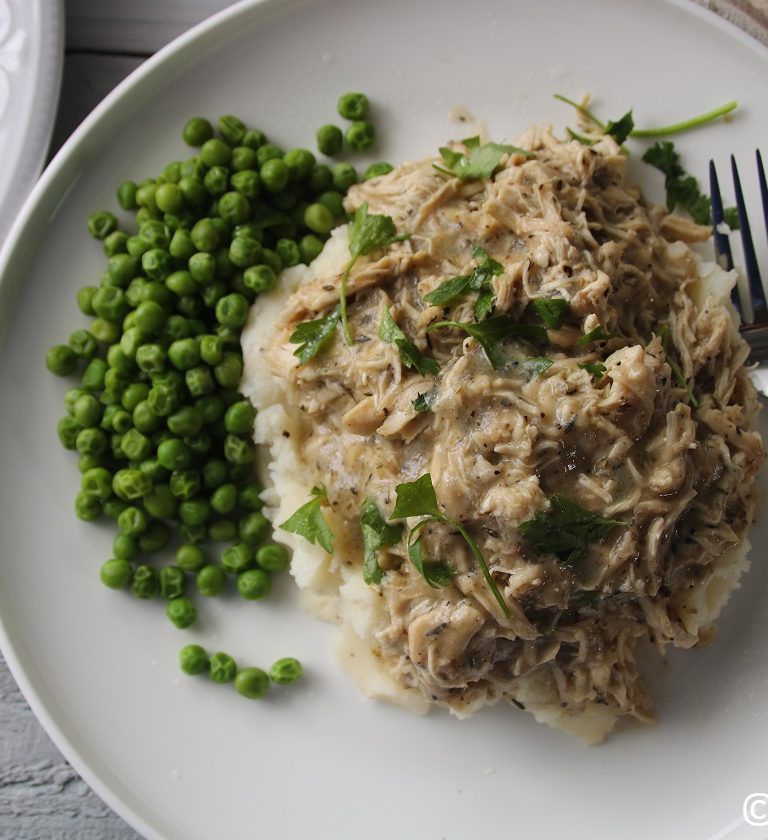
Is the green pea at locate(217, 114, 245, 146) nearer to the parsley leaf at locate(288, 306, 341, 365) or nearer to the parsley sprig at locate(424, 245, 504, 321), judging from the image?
the parsley leaf at locate(288, 306, 341, 365)

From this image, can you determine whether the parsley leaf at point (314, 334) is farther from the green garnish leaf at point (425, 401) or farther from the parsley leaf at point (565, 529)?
the parsley leaf at point (565, 529)

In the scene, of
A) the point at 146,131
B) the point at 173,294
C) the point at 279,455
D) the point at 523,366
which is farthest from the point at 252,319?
the point at 523,366

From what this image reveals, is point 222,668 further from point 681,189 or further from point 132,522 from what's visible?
point 681,189

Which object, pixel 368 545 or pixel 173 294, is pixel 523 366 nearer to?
pixel 368 545

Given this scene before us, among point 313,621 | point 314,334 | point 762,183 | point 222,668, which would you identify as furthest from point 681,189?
point 222,668

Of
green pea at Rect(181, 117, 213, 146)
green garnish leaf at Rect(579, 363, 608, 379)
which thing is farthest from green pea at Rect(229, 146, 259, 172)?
green garnish leaf at Rect(579, 363, 608, 379)

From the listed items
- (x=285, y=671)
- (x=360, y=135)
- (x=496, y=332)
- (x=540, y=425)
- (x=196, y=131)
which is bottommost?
(x=285, y=671)
